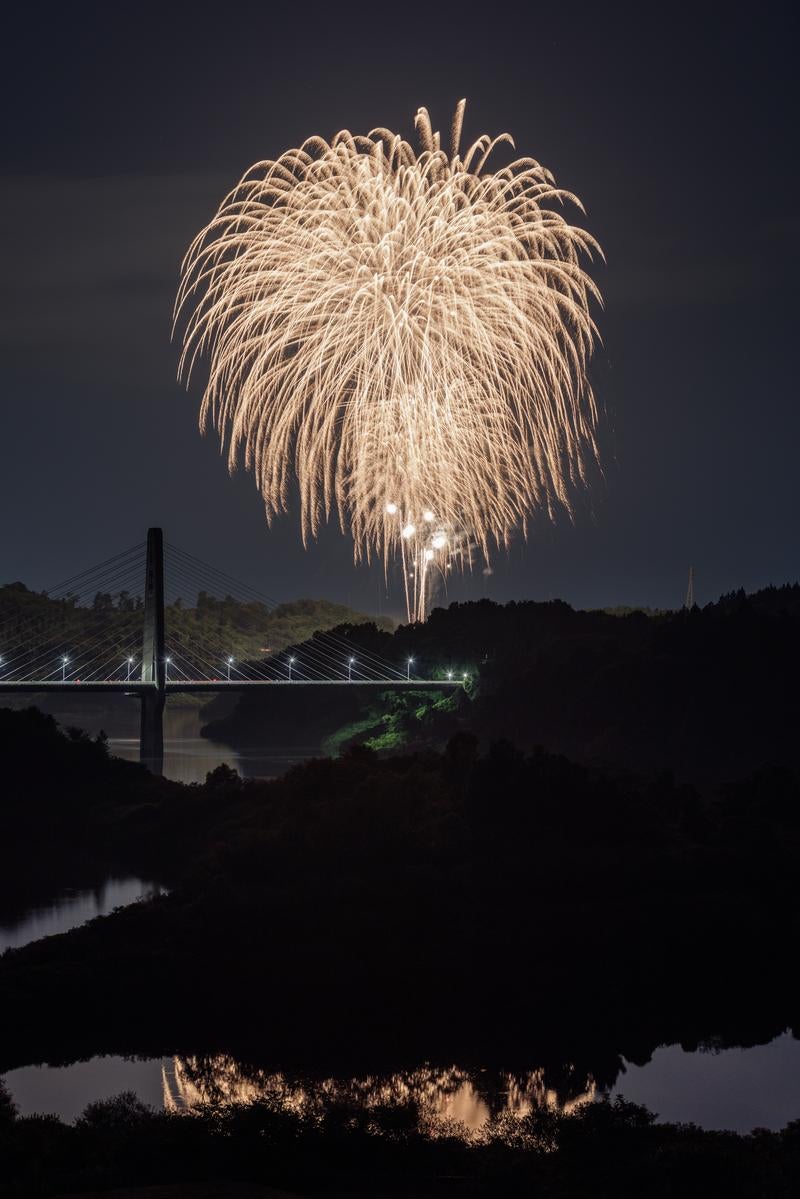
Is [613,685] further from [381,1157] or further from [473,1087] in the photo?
[381,1157]

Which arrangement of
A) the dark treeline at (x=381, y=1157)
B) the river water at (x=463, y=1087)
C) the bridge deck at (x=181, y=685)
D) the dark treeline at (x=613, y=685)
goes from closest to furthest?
the dark treeline at (x=381, y=1157) → the river water at (x=463, y=1087) → the dark treeline at (x=613, y=685) → the bridge deck at (x=181, y=685)

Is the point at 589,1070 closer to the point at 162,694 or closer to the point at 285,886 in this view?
the point at 285,886

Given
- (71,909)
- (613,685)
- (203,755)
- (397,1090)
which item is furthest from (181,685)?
(397,1090)

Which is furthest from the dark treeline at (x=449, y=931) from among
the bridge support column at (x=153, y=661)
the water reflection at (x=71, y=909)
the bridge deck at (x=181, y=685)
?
the bridge support column at (x=153, y=661)

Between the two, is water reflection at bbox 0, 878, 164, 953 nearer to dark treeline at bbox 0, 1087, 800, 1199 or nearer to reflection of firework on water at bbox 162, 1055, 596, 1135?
reflection of firework on water at bbox 162, 1055, 596, 1135

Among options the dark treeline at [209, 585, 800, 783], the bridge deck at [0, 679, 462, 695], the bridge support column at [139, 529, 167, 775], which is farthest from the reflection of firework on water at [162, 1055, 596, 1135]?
the bridge support column at [139, 529, 167, 775]

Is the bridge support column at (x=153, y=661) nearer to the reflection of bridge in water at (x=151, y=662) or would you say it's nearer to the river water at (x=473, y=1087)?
the reflection of bridge in water at (x=151, y=662)
